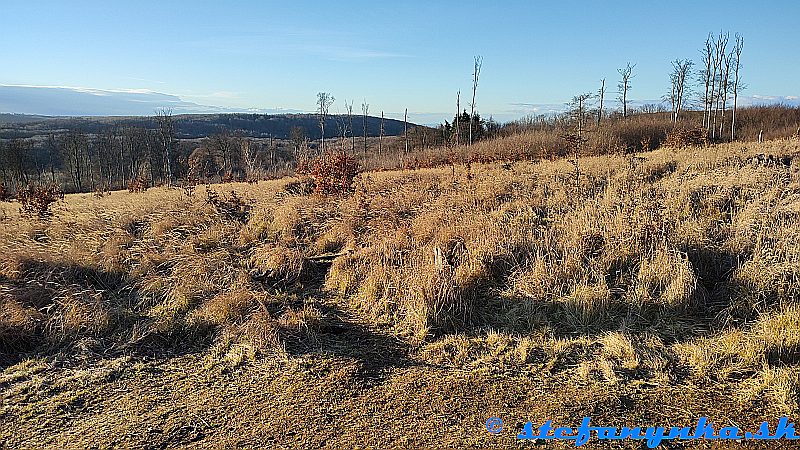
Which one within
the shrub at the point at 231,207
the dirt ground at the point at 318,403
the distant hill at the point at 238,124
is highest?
the distant hill at the point at 238,124

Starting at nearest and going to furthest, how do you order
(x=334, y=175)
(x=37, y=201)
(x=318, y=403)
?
(x=318, y=403)
(x=37, y=201)
(x=334, y=175)

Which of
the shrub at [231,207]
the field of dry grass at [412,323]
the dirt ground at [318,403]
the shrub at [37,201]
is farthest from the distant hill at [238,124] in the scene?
the dirt ground at [318,403]

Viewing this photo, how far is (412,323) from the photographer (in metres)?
4.49

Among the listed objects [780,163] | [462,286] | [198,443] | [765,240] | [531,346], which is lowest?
[198,443]

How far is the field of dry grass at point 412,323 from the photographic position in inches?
126

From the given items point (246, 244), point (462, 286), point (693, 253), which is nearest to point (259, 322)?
point (462, 286)

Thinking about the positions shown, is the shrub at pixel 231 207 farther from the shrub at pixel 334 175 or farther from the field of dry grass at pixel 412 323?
the shrub at pixel 334 175

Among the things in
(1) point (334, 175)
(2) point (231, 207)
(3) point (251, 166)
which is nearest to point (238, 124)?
(3) point (251, 166)

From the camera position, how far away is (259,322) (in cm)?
444

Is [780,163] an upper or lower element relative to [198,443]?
upper

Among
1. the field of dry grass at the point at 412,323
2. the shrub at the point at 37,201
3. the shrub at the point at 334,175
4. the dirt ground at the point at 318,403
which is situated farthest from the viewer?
the shrub at the point at 334,175

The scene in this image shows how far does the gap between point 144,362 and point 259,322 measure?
929 mm

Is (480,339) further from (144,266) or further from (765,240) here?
(144,266)

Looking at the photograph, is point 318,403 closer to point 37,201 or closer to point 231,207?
point 231,207
